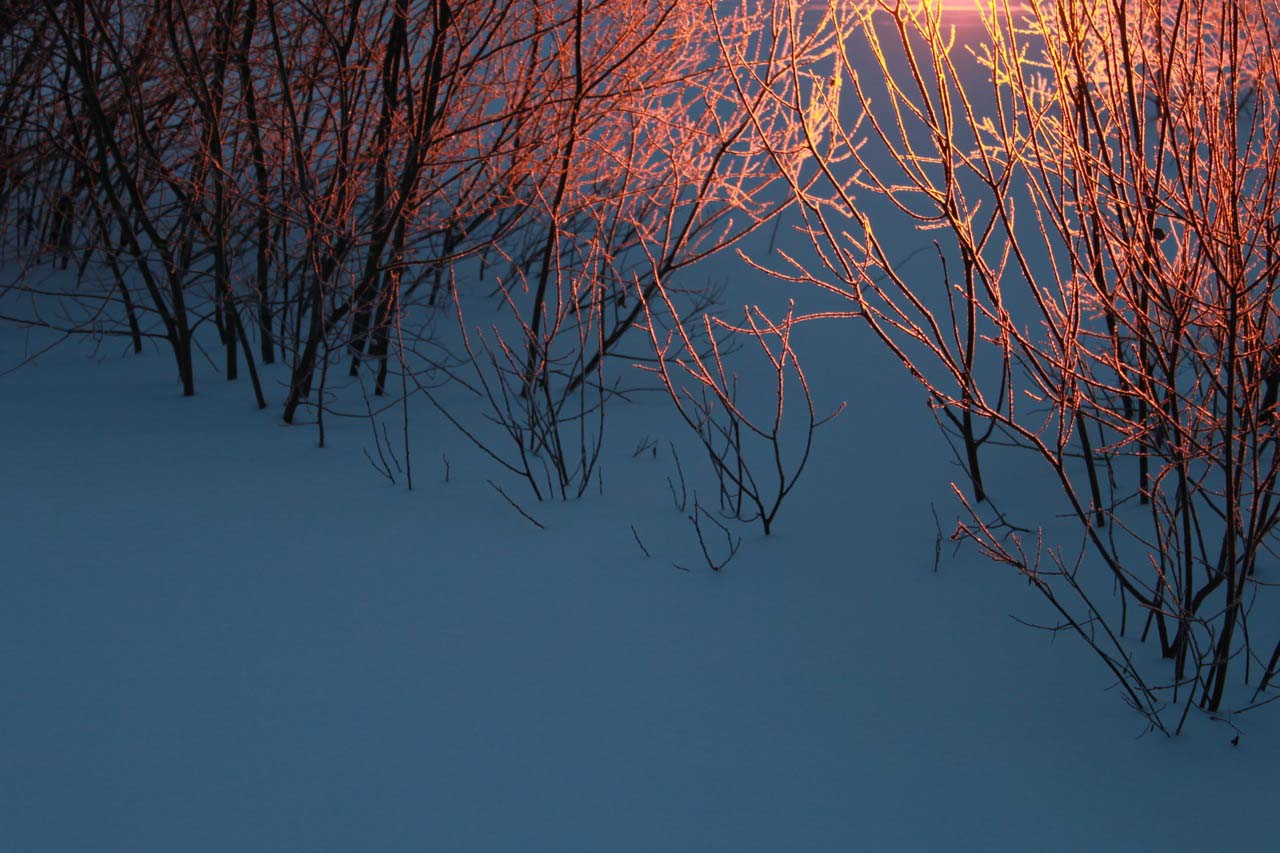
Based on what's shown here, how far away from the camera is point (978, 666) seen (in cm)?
279

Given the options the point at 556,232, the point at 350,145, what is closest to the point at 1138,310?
the point at 556,232

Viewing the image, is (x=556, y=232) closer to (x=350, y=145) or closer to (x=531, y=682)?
(x=350, y=145)

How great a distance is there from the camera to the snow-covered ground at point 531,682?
87.0 inches

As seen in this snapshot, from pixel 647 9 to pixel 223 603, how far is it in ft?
10.1

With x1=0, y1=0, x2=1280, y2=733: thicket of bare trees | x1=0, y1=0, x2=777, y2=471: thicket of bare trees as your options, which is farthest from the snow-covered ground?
x1=0, y1=0, x2=777, y2=471: thicket of bare trees

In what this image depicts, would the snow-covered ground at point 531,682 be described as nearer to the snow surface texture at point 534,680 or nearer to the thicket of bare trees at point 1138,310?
the snow surface texture at point 534,680

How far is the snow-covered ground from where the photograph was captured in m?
2.21

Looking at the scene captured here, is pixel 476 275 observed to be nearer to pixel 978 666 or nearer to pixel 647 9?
pixel 647 9

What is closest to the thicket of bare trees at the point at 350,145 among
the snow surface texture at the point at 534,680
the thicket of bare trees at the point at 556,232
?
the thicket of bare trees at the point at 556,232

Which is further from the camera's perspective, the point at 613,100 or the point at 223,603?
the point at 613,100

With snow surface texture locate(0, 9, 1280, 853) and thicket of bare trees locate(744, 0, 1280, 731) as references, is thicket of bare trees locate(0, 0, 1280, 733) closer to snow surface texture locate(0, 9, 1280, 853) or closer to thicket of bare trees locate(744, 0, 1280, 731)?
thicket of bare trees locate(744, 0, 1280, 731)

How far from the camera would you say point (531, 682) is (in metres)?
2.70

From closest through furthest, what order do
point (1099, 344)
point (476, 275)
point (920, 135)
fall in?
point (1099, 344) < point (476, 275) < point (920, 135)

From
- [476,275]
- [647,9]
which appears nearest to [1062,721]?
[647,9]
